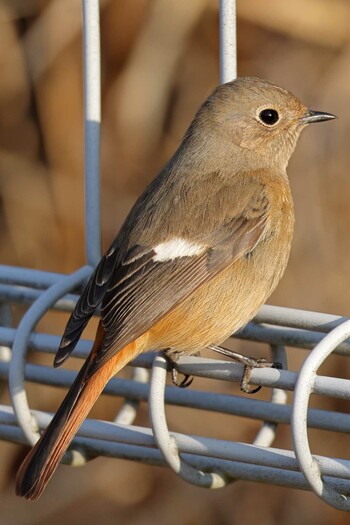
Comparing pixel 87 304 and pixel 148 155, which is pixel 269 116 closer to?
pixel 87 304

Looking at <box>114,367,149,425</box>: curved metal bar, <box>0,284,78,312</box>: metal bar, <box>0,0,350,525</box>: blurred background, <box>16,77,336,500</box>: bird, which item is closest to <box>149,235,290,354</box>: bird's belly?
<box>16,77,336,500</box>: bird

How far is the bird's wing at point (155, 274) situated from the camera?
9.26ft

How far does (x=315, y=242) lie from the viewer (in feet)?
13.4

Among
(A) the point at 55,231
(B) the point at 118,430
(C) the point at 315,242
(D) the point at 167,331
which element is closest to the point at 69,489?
(A) the point at 55,231

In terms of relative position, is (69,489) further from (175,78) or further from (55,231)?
(175,78)

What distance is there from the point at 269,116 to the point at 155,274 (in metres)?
0.73

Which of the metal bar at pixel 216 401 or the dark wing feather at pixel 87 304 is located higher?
the dark wing feather at pixel 87 304

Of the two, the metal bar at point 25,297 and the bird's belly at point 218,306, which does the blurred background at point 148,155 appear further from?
the metal bar at point 25,297

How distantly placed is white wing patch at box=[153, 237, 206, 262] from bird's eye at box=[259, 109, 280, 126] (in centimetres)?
59

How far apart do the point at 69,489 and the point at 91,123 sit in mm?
1887

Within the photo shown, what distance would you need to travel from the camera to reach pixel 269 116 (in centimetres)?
343

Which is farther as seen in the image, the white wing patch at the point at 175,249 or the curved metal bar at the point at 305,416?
the white wing patch at the point at 175,249

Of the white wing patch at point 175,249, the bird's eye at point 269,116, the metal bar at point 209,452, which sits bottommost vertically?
the metal bar at point 209,452

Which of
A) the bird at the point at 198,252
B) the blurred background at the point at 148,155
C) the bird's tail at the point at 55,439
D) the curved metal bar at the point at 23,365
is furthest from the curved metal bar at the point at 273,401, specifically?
the blurred background at the point at 148,155
